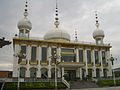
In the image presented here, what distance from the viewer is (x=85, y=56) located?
51.6m

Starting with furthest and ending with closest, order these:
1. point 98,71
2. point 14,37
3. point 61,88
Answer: point 98,71 < point 14,37 < point 61,88

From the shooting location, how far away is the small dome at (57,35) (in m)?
52.9

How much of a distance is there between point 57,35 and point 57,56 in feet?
39.9

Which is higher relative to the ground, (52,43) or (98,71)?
(52,43)

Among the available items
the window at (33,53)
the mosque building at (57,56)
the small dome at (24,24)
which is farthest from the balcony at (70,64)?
the small dome at (24,24)

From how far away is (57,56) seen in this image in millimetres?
41844

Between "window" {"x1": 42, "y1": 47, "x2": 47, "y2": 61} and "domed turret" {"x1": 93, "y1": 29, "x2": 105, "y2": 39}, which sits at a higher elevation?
"domed turret" {"x1": 93, "y1": 29, "x2": 105, "y2": 39}

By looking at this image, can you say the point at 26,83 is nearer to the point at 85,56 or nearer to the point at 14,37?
the point at 14,37

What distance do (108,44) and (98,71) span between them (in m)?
8.25

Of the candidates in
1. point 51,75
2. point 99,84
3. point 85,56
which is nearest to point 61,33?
point 85,56

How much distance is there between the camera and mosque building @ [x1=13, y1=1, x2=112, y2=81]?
45.5m

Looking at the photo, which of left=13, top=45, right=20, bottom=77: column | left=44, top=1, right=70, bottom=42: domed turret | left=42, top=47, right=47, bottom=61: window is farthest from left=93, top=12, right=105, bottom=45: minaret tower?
left=13, top=45, right=20, bottom=77: column

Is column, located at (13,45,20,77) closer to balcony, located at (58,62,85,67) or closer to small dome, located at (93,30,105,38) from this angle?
balcony, located at (58,62,85,67)

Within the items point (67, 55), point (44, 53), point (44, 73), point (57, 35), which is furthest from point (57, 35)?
point (44, 73)
